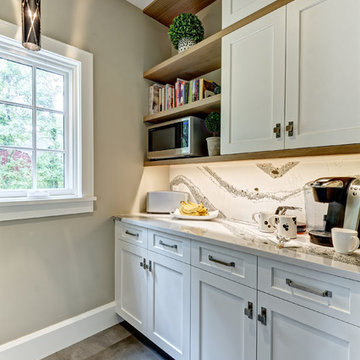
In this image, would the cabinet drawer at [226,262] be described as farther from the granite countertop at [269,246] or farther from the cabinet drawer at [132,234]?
the cabinet drawer at [132,234]

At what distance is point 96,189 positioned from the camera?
1.82 m

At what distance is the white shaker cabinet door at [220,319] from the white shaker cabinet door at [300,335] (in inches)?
2.4

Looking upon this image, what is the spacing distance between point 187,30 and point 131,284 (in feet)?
6.34

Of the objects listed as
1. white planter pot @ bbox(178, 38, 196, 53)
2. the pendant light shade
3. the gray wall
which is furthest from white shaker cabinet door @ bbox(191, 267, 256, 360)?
white planter pot @ bbox(178, 38, 196, 53)

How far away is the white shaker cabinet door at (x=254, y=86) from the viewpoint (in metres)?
1.23

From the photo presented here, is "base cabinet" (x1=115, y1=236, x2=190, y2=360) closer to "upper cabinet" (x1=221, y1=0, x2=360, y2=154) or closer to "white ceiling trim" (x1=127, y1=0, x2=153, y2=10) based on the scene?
"upper cabinet" (x1=221, y1=0, x2=360, y2=154)

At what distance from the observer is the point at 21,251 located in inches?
58.7

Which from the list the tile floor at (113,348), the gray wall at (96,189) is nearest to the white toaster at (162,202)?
the gray wall at (96,189)

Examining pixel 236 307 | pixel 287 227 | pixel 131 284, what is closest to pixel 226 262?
pixel 236 307

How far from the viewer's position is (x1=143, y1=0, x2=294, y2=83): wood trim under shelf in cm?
135

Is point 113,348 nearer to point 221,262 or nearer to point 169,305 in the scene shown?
point 169,305

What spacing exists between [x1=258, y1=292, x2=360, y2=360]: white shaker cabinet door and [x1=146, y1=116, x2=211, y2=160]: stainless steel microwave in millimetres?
1045

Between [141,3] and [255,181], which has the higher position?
[141,3]

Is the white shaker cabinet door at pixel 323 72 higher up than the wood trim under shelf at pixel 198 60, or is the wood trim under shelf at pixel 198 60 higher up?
the wood trim under shelf at pixel 198 60
